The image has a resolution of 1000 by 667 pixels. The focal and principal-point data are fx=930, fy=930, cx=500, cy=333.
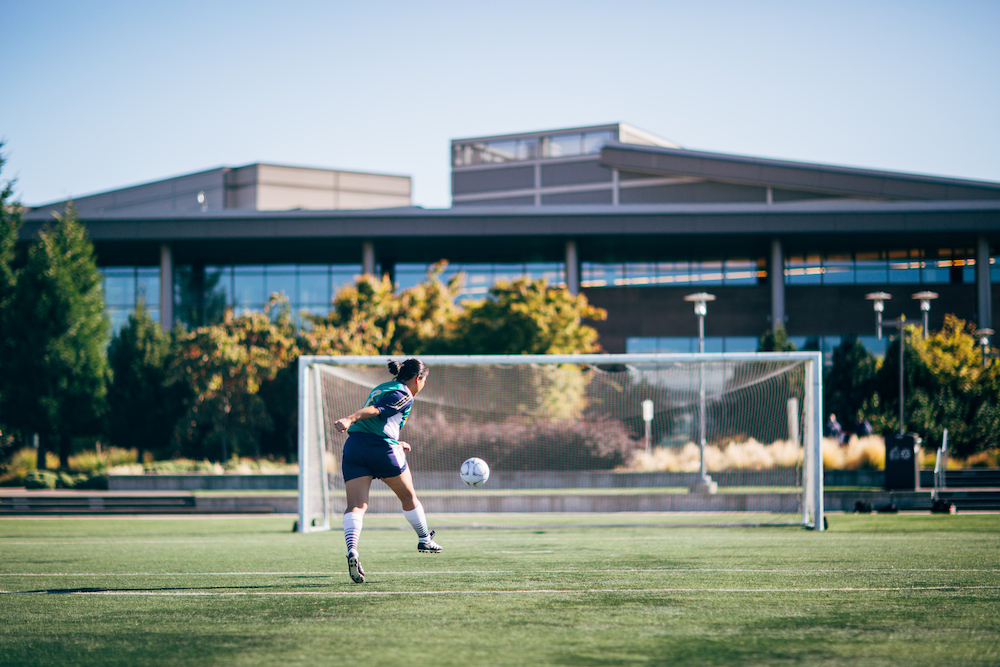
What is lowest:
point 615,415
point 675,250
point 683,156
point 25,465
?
point 25,465

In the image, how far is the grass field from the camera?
512 centimetres

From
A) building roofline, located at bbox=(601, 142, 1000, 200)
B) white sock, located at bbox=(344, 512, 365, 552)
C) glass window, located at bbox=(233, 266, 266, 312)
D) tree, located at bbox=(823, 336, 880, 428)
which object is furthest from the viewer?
glass window, located at bbox=(233, 266, 266, 312)

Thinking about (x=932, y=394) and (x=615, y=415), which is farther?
(x=932, y=394)

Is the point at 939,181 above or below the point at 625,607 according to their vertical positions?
above

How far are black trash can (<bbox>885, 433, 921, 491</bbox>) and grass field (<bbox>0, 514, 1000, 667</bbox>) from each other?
10.1 m

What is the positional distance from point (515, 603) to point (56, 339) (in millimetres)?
31257

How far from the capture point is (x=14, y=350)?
3334 centimetres

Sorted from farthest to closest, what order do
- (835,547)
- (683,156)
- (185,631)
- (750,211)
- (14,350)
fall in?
(683,156) → (750,211) → (14,350) → (835,547) → (185,631)

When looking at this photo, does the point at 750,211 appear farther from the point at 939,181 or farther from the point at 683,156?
the point at 683,156

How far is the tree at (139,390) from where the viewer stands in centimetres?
3694

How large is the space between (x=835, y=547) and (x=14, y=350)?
101ft

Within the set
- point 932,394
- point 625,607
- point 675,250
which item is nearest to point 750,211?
point 675,250

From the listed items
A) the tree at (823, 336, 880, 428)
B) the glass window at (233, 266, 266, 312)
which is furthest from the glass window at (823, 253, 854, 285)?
the glass window at (233, 266, 266, 312)

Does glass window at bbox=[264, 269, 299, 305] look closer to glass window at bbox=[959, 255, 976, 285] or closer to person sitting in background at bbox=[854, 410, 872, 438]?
person sitting in background at bbox=[854, 410, 872, 438]
